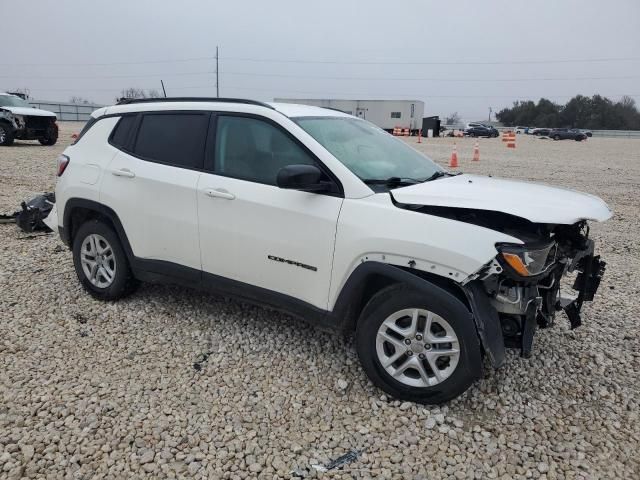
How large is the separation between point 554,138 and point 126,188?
5083cm

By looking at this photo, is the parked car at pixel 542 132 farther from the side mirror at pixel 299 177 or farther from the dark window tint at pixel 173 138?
the side mirror at pixel 299 177

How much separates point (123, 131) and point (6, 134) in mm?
16414

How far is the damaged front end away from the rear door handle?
2.68 metres

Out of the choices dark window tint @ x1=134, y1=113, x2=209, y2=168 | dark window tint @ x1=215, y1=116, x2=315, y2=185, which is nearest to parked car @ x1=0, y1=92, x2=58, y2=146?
dark window tint @ x1=134, y1=113, x2=209, y2=168

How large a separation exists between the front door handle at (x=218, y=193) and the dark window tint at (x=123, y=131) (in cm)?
108

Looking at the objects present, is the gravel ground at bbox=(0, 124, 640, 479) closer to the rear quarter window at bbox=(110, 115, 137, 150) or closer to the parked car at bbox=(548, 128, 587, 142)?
the rear quarter window at bbox=(110, 115, 137, 150)

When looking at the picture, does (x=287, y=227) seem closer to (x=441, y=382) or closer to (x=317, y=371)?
(x=317, y=371)

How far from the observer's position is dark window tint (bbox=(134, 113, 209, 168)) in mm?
3760

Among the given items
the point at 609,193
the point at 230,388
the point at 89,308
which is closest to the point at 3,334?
the point at 89,308

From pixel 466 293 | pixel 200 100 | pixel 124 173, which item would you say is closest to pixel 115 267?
pixel 124 173

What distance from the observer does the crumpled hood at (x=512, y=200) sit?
9.01 ft

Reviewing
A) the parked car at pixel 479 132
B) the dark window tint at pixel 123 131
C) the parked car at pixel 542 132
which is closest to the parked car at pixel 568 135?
the parked car at pixel 479 132

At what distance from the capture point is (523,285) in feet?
9.46

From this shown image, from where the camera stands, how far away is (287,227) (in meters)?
3.23
